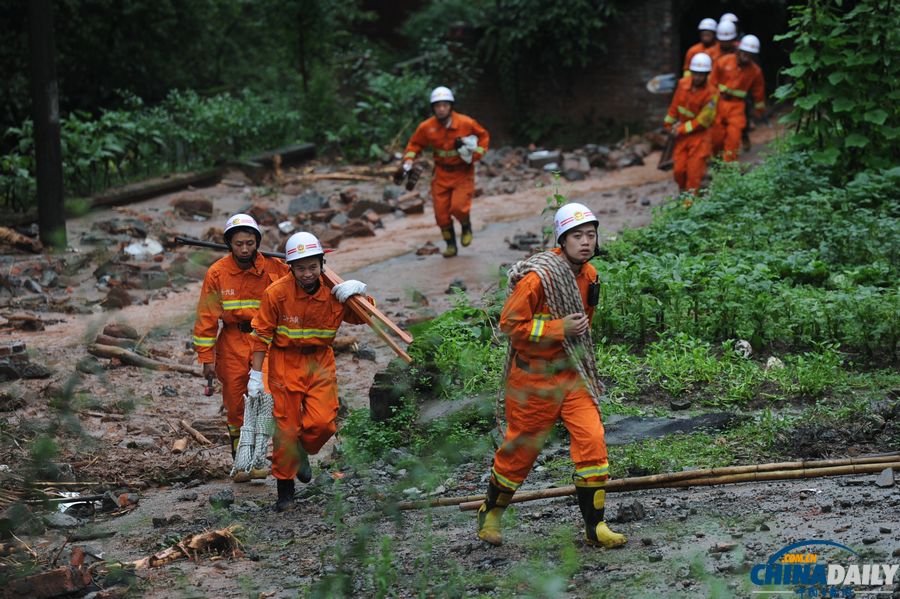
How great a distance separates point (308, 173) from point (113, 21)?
4.27 m

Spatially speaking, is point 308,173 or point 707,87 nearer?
point 707,87

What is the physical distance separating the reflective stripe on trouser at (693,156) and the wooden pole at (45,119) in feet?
24.9

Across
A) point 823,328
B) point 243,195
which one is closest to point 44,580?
point 823,328

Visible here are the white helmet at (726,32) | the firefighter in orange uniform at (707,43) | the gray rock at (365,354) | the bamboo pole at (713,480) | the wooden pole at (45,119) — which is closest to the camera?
the bamboo pole at (713,480)

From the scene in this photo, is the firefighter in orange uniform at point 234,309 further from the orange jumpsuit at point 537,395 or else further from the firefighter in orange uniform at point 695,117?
the firefighter in orange uniform at point 695,117

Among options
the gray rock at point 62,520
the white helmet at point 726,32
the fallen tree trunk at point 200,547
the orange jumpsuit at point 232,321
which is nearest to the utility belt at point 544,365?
the fallen tree trunk at point 200,547

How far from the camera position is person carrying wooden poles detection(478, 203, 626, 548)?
567cm

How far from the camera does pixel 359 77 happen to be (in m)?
22.8

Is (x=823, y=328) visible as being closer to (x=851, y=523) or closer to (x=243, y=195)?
(x=851, y=523)

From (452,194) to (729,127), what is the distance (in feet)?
13.2

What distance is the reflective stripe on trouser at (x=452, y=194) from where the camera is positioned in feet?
43.1

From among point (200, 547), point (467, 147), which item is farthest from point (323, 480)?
point (467, 147)

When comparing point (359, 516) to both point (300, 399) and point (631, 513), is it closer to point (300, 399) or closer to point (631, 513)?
point (300, 399)

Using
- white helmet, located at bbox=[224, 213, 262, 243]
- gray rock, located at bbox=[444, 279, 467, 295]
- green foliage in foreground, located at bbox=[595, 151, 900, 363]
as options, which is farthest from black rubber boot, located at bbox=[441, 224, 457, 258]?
white helmet, located at bbox=[224, 213, 262, 243]
